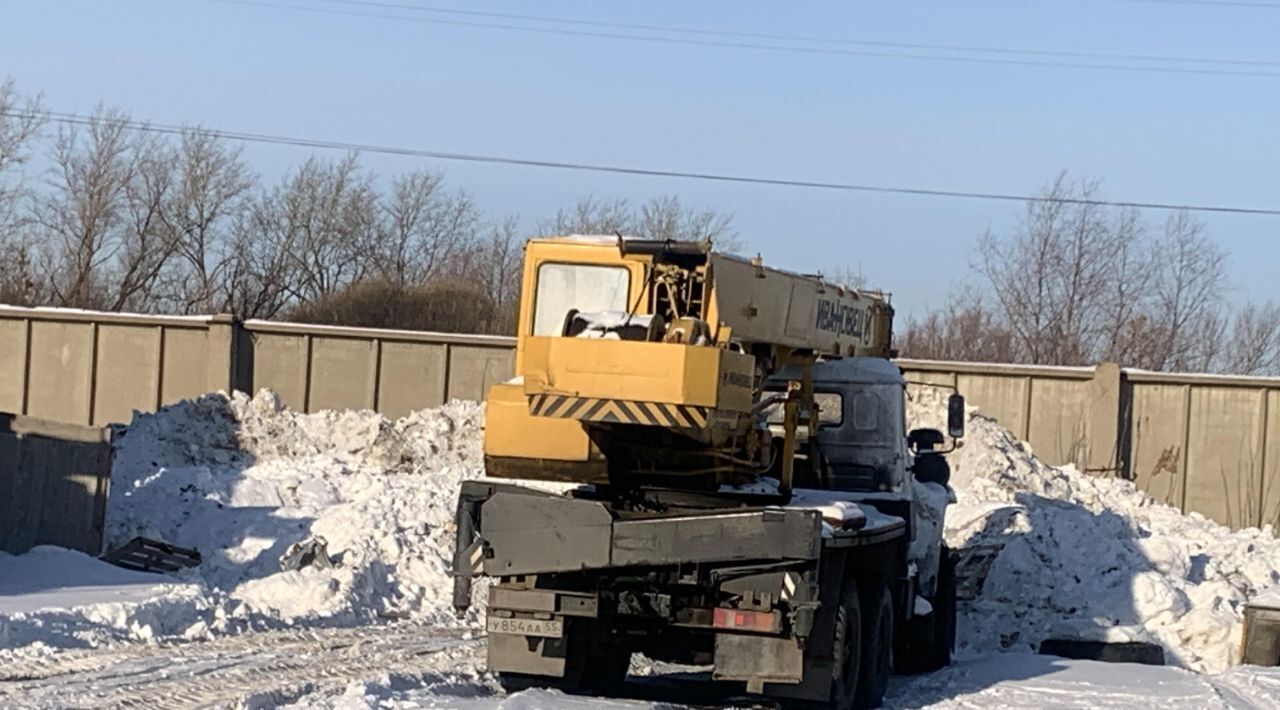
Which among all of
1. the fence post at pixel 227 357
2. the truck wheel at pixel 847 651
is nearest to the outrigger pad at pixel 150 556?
the truck wheel at pixel 847 651

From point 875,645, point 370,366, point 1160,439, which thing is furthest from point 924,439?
point 370,366

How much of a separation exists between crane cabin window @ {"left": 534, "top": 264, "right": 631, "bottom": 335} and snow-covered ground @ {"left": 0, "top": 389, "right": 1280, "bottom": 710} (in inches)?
107

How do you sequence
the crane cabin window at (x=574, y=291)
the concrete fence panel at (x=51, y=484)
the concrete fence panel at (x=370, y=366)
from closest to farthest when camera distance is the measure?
the crane cabin window at (x=574, y=291), the concrete fence panel at (x=51, y=484), the concrete fence panel at (x=370, y=366)

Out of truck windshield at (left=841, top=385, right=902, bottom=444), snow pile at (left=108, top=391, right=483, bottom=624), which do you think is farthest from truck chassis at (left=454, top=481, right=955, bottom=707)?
snow pile at (left=108, top=391, right=483, bottom=624)

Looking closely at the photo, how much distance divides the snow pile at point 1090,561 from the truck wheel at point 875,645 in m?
5.77

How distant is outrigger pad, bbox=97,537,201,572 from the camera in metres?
19.2

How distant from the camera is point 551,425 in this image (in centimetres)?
1150

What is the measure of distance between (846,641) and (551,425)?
9.18 ft

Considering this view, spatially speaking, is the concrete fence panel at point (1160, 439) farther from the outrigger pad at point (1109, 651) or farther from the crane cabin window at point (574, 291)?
the crane cabin window at point (574, 291)

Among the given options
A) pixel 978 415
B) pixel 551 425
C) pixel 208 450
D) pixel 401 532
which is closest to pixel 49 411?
pixel 208 450

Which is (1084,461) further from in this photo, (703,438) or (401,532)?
(703,438)

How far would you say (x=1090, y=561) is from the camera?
21.7 m

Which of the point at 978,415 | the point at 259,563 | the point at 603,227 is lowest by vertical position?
the point at 259,563

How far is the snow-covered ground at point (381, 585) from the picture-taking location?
42.3 feet
